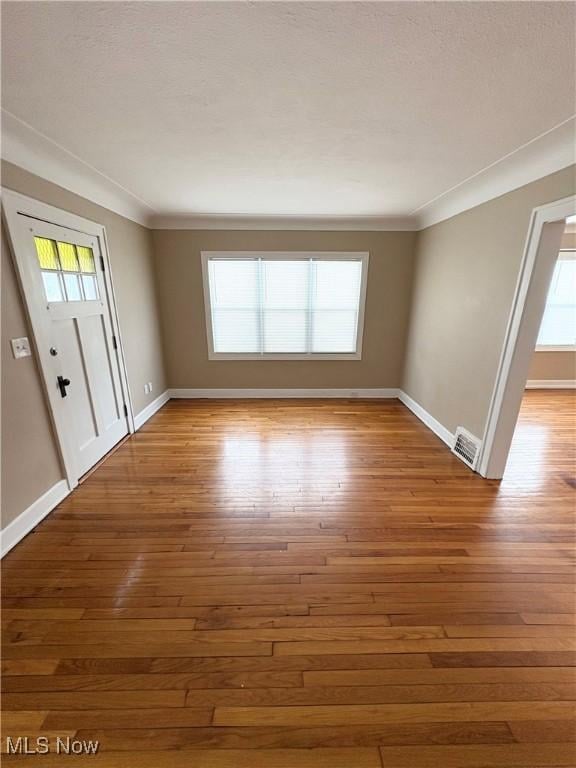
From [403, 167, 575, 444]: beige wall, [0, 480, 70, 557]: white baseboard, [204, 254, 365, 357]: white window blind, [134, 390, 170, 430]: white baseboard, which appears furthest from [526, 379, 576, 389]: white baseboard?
[0, 480, 70, 557]: white baseboard

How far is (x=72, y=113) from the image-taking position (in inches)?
62.9

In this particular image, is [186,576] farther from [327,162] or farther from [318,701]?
[327,162]

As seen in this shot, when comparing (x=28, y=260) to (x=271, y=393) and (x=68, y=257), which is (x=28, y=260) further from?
(x=271, y=393)

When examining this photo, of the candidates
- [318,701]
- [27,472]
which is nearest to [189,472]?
[27,472]

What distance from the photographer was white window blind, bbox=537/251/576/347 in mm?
4574

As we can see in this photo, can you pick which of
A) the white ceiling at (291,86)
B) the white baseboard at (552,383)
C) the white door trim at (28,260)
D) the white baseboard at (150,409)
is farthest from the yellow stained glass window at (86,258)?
the white baseboard at (552,383)

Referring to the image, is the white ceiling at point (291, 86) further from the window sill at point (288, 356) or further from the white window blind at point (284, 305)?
the window sill at point (288, 356)

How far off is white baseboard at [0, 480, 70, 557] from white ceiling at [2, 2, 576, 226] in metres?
2.26

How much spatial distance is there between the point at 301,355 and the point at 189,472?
2391mm

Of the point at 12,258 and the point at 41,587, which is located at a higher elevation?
the point at 12,258

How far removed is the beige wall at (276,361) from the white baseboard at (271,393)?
8 cm

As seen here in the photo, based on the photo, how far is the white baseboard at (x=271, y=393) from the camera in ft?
14.9

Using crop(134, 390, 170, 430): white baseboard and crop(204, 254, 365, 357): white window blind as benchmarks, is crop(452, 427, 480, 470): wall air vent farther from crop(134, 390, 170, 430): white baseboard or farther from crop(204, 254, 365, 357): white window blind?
crop(134, 390, 170, 430): white baseboard

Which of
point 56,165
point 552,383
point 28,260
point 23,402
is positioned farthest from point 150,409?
point 552,383
